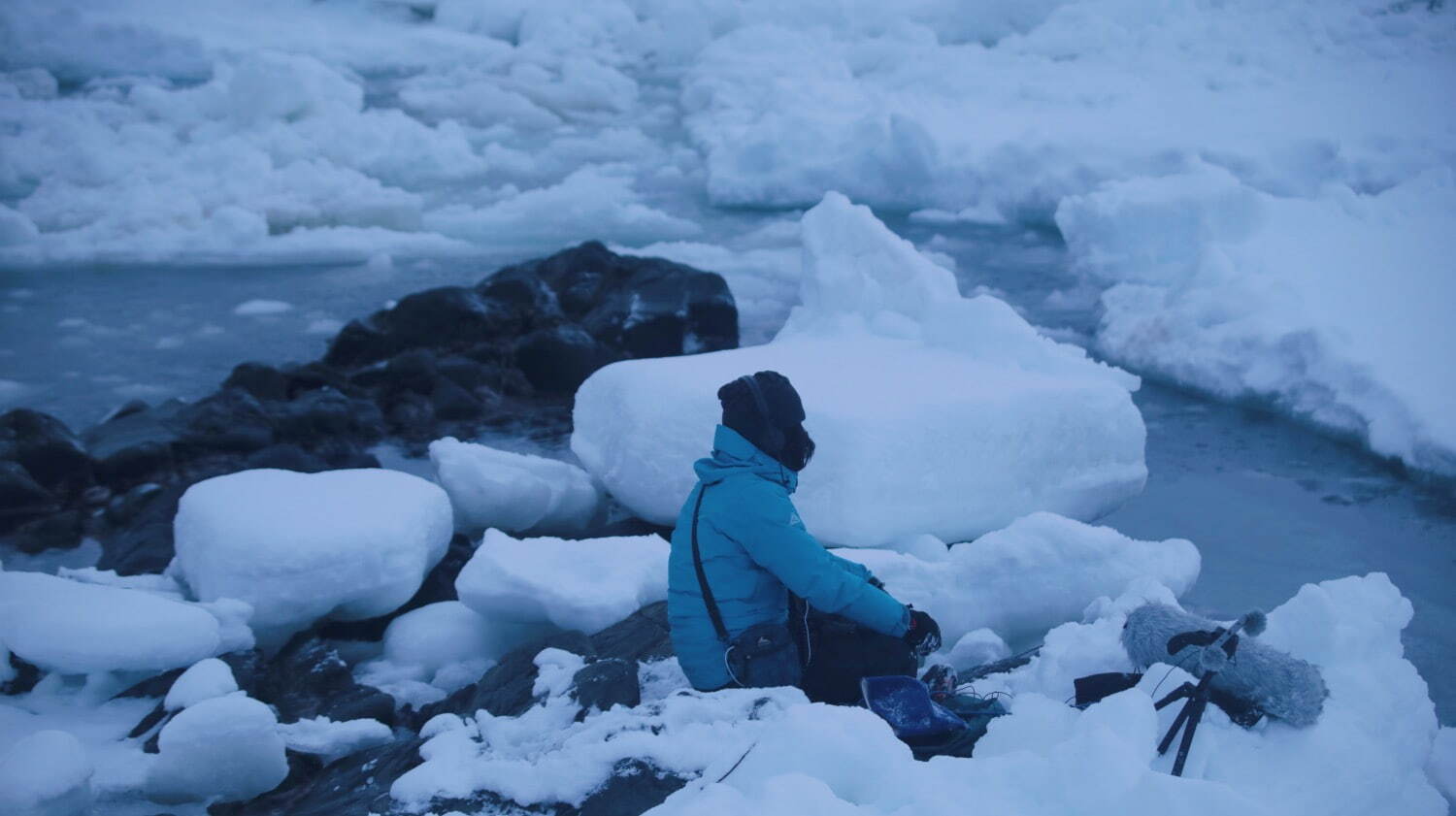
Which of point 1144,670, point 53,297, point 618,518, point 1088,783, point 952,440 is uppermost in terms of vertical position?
point 1088,783

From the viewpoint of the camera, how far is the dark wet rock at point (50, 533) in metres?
5.47

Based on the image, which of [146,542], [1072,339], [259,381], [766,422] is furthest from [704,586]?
[1072,339]

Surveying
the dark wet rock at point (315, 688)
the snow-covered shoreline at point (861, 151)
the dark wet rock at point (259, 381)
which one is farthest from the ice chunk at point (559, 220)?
the dark wet rock at point (315, 688)

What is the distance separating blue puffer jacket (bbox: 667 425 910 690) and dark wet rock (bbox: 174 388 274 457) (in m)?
4.46

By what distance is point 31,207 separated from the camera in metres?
11.7

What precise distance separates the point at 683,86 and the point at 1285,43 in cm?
1048

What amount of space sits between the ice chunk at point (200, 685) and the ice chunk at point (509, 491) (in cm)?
167

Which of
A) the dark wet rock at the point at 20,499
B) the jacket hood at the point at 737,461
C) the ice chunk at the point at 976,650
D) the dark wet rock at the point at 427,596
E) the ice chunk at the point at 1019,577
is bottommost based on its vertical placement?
the dark wet rock at the point at 20,499

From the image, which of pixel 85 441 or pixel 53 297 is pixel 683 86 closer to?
pixel 53 297

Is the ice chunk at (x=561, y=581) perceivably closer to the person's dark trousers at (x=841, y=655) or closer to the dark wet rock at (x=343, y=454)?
the person's dark trousers at (x=841, y=655)

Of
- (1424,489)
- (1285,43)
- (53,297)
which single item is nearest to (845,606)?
(1424,489)

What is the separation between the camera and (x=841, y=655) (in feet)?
9.14

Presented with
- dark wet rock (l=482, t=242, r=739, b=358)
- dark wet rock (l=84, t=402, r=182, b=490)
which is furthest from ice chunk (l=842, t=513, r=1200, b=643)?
dark wet rock (l=482, t=242, r=739, b=358)

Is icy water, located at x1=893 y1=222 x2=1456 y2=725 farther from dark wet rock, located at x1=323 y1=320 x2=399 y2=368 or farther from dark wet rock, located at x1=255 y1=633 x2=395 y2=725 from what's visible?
dark wet rock, located at x1=323 y1=320 x2=399 y2=368
